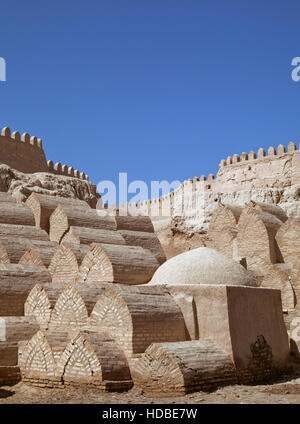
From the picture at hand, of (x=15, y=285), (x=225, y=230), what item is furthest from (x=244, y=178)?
(x=15, y=285)

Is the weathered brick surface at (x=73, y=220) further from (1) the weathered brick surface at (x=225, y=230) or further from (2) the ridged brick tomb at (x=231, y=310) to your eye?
(2) the ridged brick tomb at (x=231, y=310)

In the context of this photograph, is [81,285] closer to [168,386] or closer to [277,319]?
[168,386]

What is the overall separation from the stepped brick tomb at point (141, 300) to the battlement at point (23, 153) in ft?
25.9

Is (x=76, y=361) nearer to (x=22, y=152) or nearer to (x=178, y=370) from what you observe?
(x=178, y=370)

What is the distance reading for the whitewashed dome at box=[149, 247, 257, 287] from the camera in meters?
11.9

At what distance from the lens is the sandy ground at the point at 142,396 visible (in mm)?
8875

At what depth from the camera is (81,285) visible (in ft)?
37.9

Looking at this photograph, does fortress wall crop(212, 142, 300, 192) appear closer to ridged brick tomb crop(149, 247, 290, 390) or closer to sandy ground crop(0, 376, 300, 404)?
ridged brick tomb crop(149, 247, 290, 390)

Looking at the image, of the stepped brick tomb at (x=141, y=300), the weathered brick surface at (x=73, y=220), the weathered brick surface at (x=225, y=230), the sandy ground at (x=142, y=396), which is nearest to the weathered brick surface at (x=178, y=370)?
the stepped brick tomb at (x=141, y=300)

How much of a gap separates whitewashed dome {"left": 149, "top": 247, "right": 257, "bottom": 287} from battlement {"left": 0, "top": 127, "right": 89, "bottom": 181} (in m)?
14.0

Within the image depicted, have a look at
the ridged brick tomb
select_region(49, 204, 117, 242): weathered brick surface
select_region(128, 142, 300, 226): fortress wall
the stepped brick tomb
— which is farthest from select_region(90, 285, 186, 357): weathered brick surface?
select_region(128, 142, 300, 226): fortress wall

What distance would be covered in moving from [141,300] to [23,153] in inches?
641
